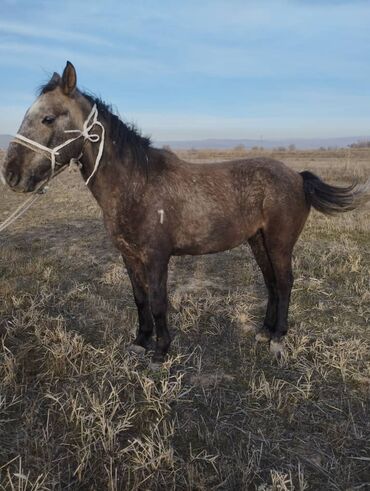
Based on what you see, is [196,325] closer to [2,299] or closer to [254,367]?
[254,367]

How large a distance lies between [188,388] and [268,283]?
1.75 meters

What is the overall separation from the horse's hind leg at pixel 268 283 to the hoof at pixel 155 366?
1.22 metres

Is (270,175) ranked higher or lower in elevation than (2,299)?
higher

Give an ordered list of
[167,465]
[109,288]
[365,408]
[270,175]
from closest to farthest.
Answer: [167,465] → [365,408] → [270,175] → [109,288]

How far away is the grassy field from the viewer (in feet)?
8.86

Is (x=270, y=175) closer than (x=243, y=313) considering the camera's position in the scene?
Yes

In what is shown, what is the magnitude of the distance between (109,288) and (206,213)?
2.55 metres

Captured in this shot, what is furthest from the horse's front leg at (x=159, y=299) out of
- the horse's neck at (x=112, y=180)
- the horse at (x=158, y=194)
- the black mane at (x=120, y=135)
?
the black mane at (x=120, y=135)

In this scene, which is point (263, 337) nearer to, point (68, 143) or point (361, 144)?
point (68, 143)

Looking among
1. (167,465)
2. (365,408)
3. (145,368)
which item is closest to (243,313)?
(145,368)

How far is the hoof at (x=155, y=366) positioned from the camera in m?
3.96

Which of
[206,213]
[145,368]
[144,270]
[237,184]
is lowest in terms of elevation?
[145,368]

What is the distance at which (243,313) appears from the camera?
16.7 ft

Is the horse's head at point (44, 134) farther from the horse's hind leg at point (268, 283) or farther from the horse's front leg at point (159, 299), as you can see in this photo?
the horse's hind leg at point (268, 283)
